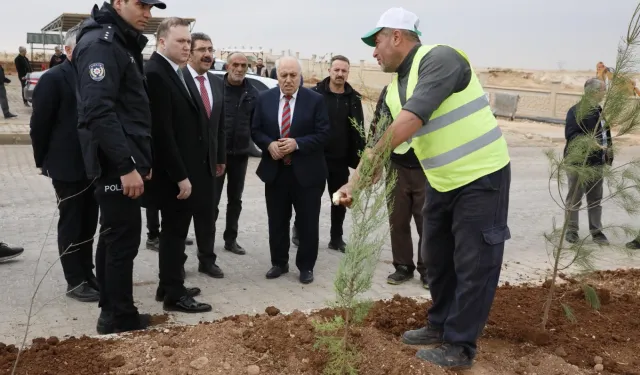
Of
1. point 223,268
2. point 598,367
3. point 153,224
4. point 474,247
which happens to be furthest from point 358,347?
point 153,224

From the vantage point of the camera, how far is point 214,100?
5652mm

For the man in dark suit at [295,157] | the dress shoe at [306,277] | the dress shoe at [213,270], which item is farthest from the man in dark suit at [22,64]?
the dress shoe at [306,277]

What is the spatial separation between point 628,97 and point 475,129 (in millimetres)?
1347

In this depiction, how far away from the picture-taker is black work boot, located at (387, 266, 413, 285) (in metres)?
6.14

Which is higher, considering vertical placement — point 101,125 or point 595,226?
point 101,125

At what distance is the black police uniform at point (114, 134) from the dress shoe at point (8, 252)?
7.07 ft

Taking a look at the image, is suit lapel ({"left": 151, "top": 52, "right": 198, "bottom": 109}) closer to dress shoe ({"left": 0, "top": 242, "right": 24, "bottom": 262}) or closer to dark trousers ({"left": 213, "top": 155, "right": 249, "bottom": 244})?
dark trousers ({"left": 213, "top": 155, "right": 249, "bottom": 244})

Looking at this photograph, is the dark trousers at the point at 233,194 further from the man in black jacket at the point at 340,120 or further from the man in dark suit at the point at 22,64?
the man in dark suit at the point at 22,64

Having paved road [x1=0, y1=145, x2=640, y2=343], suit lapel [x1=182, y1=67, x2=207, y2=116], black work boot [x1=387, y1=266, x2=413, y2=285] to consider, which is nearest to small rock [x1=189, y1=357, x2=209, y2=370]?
paved road [x1=0, y1=145, x2=640, y2=343]

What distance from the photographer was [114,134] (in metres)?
4.04

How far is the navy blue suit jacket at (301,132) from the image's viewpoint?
6047 mm

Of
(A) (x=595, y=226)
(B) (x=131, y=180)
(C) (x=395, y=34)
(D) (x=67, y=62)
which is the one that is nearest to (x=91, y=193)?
(D) (x=67, y=62)

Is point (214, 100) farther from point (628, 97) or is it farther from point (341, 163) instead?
point (628, 97)

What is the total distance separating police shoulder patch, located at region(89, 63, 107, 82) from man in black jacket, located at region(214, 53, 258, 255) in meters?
2.96
